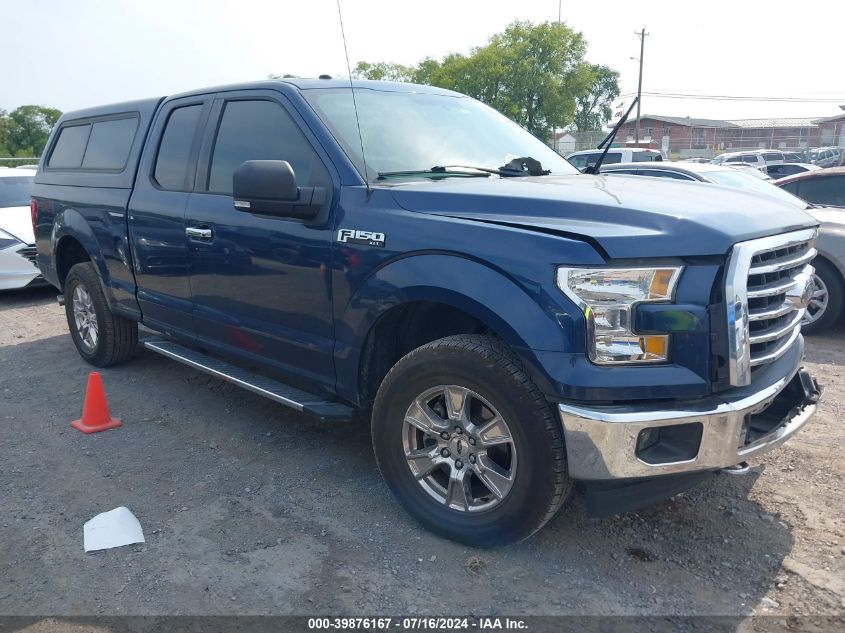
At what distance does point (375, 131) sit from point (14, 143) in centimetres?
3782

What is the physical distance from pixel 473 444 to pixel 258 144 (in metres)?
2.12

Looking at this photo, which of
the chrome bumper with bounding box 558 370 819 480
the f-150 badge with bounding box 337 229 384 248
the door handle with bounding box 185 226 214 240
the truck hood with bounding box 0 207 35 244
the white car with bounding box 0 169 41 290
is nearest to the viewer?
the chrome bumper with bounding box 558 370 819 480

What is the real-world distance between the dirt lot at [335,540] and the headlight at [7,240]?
→ 4.82 metres

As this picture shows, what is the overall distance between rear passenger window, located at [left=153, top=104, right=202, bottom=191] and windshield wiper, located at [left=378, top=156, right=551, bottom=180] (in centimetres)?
158

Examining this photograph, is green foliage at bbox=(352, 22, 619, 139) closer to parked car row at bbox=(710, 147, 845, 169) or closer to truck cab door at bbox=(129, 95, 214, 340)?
parked car row at bbox=(710, 147, 845, 169)

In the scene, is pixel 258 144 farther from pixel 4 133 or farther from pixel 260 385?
pixel 4 133

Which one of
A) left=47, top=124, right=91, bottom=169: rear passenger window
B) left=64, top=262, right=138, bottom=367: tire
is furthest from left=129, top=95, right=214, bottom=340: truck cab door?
left=47, top=124, right=91, bottom=169: rear passenger window

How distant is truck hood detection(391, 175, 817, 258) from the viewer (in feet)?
8.63

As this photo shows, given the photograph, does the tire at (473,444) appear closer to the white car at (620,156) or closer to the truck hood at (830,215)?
the truck hood at (830,215)

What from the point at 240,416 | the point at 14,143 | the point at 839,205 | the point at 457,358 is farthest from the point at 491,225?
the point at 14,143

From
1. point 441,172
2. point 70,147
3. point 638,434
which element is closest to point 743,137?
point 70,147

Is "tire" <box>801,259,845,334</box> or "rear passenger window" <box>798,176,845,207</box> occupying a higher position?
"rear passenger window" <box>798,176,845,207</box>

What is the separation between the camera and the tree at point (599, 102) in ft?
197

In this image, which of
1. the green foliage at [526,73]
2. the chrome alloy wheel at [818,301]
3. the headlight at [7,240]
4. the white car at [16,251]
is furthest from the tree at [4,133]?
the chrome alloy wheel at [818,301]
